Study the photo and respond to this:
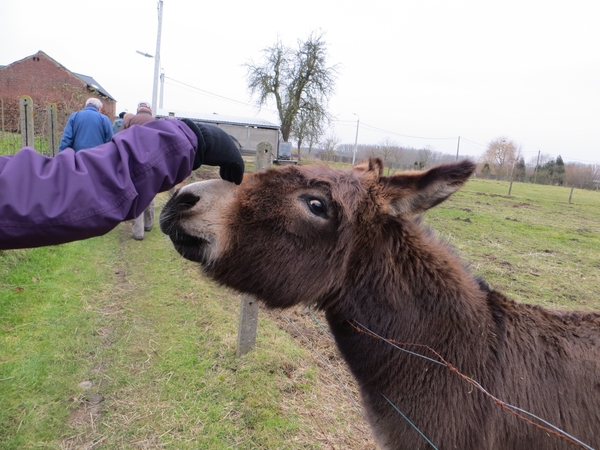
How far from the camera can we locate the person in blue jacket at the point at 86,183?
4.04 ft

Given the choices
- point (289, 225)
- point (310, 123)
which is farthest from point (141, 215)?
point (310, 123)

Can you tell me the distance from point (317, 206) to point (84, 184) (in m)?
1.16

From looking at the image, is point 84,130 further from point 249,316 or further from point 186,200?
point 186,200

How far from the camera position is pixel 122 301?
19.1 ft

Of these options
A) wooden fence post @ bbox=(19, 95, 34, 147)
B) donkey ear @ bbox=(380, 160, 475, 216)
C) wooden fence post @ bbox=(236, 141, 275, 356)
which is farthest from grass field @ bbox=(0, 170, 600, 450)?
wooden fence post @ bbox=(19, 95, 34, 147)

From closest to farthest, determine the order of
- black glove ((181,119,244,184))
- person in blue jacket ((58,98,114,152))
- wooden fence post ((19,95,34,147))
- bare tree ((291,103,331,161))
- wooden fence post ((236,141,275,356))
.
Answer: black glove ((181,119,244,184)), wooden fence post ((236,141,275,356)), person in blue jacket ((58,98,114,152)), wooden fence post ((19,95,34,147)), bare tree ((291,103,331,161))

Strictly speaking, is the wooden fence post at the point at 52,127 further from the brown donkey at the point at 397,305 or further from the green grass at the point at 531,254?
the green grass at the point at 531,254

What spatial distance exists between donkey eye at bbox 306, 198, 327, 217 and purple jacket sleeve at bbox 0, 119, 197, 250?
774 mm

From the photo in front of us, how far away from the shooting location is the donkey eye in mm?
2061

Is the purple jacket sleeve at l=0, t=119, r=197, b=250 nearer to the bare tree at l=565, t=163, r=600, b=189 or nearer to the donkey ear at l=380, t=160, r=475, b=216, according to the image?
the donkey ear at l=380, t=160, r=475, b=216

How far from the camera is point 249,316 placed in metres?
4.39

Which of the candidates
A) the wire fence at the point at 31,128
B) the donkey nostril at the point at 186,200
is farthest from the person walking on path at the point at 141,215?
the donkey nostril at the point at 186,200

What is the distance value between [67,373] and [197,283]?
2751 mm

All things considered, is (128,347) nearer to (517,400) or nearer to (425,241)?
(425,241)
